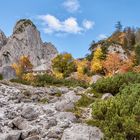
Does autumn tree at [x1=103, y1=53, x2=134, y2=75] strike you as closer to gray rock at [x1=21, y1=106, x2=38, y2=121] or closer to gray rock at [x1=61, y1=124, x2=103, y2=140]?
gray rock at [x1=21, y1=106, x2=38, y2=121]

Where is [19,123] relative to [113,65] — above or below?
below

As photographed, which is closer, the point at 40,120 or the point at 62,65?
the point at 40,120

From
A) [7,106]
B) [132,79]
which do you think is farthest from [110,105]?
[132,79]

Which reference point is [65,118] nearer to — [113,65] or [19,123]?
[19,123]

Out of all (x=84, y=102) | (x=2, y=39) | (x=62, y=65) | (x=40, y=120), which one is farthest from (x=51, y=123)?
(x=2, y=39)

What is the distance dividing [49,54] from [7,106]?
4445 inches

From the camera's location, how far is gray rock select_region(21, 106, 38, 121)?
15477 millimetres

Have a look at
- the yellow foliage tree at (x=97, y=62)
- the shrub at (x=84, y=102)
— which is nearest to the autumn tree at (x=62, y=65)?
the yellow foliage tree at (x=97, y=62)

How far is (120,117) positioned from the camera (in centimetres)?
1343

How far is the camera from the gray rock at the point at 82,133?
12.7 meters

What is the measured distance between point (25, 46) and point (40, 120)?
111 m

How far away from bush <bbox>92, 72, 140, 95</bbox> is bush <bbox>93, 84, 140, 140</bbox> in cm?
379

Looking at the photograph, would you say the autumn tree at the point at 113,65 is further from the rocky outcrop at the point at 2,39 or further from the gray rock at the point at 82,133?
the rocky outcrop at the point at 2,39

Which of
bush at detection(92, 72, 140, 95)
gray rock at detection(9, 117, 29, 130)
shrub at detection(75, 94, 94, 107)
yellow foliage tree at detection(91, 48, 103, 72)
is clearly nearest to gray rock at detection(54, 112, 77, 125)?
gray rock at detection(9, 117, 29, 130)
